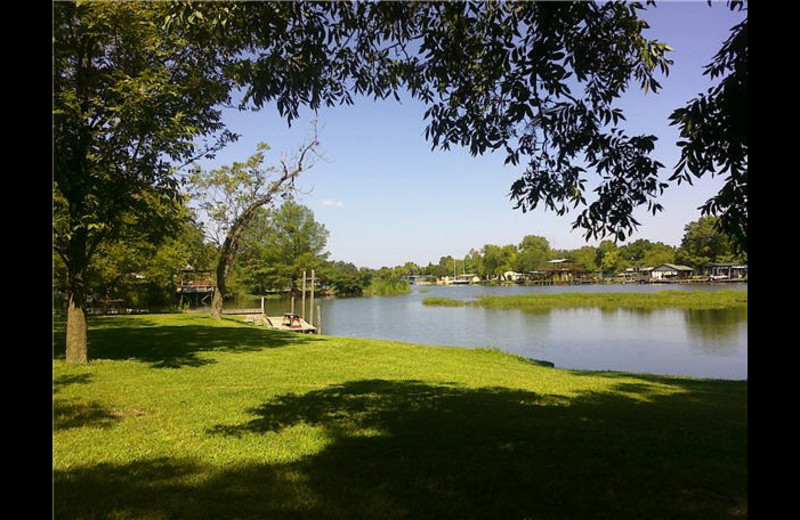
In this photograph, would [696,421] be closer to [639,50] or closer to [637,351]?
[639,50]

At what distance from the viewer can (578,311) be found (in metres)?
36.9

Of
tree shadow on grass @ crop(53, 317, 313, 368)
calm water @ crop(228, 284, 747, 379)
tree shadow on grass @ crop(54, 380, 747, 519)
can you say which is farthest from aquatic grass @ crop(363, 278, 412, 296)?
tree shadow on grass @ crop(54, 380, 747, 519)

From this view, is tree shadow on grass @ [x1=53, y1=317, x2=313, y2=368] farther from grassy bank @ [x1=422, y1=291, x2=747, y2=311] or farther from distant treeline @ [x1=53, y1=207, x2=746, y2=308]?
grassy bank @ [x1=422, y1=291, x2=747, y2=311]

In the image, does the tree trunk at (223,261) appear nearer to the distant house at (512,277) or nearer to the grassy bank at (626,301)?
the grassy bank at (626,301)

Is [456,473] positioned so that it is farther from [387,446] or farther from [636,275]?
[636,275]

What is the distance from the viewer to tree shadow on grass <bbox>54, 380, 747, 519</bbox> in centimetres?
324

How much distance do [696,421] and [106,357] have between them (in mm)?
11629

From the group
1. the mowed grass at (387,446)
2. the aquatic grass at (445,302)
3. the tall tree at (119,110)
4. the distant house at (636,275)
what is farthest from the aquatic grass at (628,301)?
the tall tree at (119,110)

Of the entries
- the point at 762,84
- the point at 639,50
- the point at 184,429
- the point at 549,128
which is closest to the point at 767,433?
the point at 762,84

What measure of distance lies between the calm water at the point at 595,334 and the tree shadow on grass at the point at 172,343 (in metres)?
8.73

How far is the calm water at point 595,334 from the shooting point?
1638 cm

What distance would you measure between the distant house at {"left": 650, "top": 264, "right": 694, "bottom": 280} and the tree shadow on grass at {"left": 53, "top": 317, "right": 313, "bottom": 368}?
63.8 m

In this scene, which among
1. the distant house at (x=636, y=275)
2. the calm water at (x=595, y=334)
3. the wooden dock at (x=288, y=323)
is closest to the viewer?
the calm water at (x=595, y=334)

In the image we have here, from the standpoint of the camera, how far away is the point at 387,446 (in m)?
4.61
